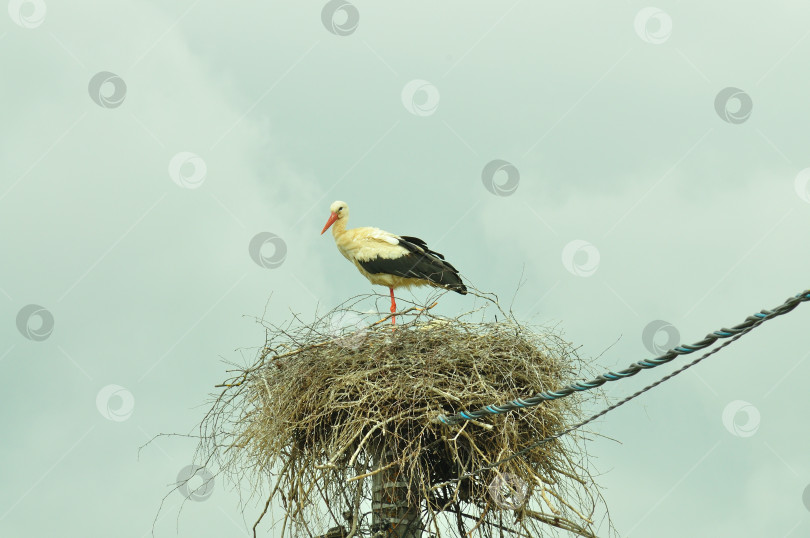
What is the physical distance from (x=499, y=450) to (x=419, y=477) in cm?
65

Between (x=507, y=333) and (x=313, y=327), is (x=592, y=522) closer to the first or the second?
(x=507, y=333)

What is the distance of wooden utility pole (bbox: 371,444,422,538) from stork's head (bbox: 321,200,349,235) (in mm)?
3290

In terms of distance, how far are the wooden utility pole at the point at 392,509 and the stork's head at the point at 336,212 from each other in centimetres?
329

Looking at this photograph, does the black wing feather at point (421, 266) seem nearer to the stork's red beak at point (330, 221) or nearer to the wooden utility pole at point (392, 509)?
the stork's red beak at point (330, 221)

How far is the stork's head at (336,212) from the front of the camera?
9.45m

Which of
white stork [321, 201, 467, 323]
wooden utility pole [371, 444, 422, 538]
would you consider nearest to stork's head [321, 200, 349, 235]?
white stork [321, 201, 467, 323]

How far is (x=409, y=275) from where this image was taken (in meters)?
8.77

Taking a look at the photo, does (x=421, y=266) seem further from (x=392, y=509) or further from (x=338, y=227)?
(x=392, y=509)

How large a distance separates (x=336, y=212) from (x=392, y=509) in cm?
362

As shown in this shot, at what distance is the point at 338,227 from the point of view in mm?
9461

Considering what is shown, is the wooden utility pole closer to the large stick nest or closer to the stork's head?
the large stick nest

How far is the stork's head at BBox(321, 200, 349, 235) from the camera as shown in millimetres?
9445

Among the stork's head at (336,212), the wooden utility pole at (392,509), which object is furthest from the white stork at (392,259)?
the wooden utility pole at (392,509)

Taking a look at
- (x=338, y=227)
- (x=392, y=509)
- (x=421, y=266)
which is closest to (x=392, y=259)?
(x=421, y=266)
